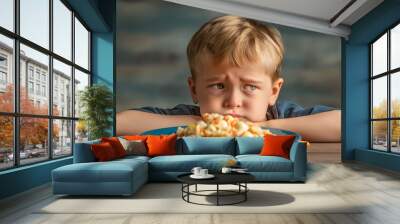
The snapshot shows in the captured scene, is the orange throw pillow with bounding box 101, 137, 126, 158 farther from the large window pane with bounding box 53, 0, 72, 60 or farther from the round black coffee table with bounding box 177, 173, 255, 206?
the large window pane with bounding box 53, 0, 72, 60

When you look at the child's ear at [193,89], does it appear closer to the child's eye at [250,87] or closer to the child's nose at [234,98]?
the child's nose at [234,98]

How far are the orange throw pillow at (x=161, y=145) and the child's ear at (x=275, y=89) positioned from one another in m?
2.94

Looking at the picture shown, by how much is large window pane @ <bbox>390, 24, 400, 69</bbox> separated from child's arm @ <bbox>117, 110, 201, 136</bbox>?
4.45 m

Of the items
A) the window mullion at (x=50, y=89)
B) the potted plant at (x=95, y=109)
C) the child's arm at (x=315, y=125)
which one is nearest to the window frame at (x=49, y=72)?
Result: the window mullion at (x=50, y=89)

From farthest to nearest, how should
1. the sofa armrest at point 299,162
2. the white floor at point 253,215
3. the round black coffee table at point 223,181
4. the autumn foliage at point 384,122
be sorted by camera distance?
1. the autumn foliage at point 384,122
2. the sofa armrest at point 299,162
3. the round black coffee table at point 223,181
4. the white floor at point 253,215

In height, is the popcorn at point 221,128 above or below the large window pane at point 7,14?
below

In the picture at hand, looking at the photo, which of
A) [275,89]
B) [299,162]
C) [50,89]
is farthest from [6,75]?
[275,89]

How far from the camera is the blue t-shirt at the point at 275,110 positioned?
350 inches

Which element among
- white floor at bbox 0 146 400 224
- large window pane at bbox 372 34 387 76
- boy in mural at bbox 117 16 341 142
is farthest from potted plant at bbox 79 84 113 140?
large window pane at bbox 372 34 387 76

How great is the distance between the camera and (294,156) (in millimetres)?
6168

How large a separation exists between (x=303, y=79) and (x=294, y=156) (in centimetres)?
341

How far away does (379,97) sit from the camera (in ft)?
29.9

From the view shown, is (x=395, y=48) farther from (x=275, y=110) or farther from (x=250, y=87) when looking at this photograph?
(x=250, y=87)

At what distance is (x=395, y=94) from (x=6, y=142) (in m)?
7.38
